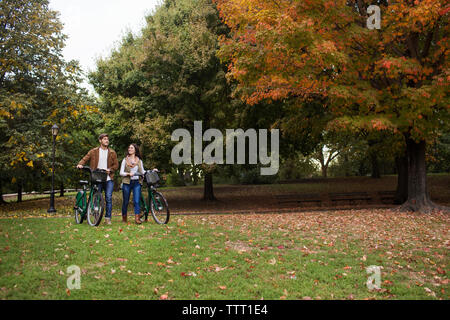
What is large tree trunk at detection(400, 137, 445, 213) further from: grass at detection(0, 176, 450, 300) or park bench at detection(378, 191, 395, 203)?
park bench at detection(378, 191, 395, 203)

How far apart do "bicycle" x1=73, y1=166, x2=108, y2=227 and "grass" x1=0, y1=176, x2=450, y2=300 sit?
0.33 m

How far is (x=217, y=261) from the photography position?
5.65 m

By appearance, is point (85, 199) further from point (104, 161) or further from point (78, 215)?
point (104, 161)

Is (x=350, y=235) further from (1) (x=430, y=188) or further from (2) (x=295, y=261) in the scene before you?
(1) (x=430, y=188)

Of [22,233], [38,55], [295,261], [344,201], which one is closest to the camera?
[295,261]

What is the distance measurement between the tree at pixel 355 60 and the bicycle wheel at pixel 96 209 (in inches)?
250

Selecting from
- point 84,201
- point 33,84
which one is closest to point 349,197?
point 84,201

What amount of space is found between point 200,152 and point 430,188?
16811mm

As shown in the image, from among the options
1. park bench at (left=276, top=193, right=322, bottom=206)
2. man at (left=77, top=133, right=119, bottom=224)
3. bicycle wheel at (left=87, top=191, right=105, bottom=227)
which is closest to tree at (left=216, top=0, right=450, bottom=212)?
park bench at (left=276, top=193, right=322, bottom=206)

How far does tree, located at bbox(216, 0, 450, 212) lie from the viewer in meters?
10.5

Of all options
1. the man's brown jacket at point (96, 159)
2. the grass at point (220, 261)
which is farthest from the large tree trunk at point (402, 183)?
the man's brown jacket at point (96, 159)

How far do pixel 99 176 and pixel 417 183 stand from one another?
11.1m
